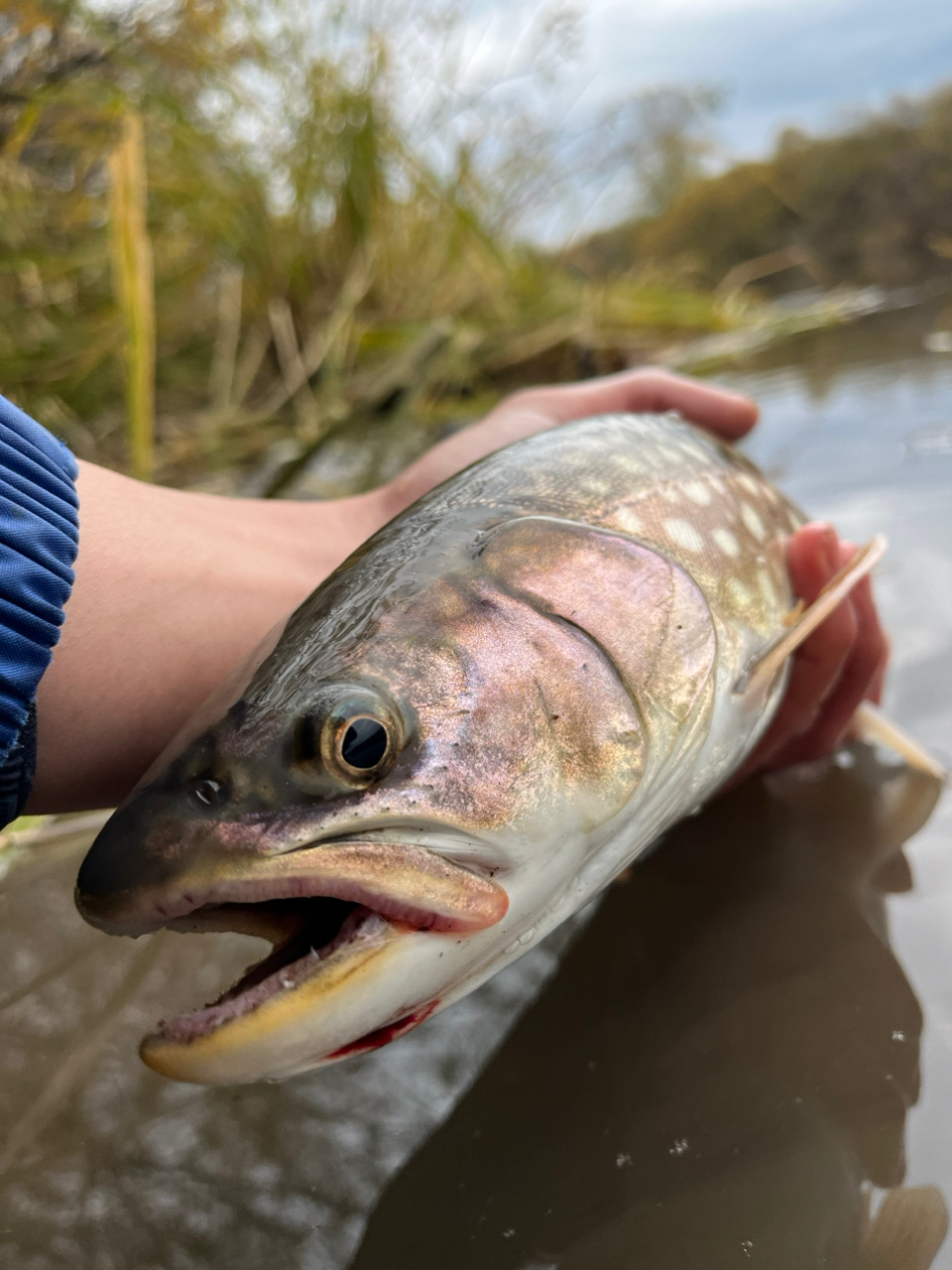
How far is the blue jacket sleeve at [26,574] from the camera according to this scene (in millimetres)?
1153

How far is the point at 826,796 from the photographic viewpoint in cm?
179

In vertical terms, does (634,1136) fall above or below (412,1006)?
below

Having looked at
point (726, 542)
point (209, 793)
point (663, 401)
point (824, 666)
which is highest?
point (209, 793)

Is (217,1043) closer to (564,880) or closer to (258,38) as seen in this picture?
(564,880)

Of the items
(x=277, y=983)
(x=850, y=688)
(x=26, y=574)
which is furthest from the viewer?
(x=850, y=688)

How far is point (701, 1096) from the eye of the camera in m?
1.15

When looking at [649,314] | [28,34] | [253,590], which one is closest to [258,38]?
[28,34]

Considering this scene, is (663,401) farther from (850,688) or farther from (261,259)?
(261,259)

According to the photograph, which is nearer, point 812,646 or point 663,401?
point 812,646

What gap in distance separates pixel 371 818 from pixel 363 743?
8cm

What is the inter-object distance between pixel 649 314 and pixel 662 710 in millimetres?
6164

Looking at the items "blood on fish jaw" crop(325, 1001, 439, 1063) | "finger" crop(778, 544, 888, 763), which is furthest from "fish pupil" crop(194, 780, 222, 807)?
"finger" crop(778, 544, 888, 763)

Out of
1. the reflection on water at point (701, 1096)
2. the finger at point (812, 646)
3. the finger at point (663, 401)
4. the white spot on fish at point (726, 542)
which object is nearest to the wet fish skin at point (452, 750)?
the white spot on fish at point (726, 542)

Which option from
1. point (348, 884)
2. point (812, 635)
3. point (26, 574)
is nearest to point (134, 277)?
point (26, 574)
